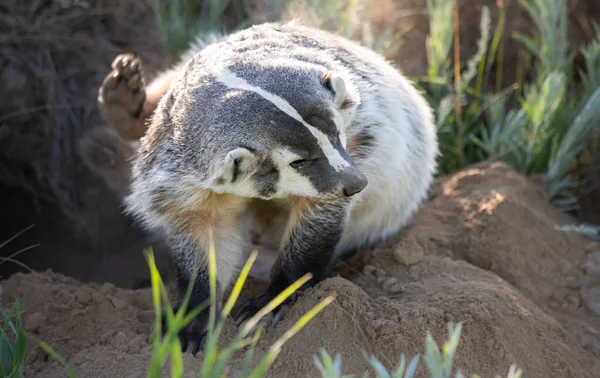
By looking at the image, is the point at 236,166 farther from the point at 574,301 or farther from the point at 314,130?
the point at 574,301

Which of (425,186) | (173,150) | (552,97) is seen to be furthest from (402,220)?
(173,150)

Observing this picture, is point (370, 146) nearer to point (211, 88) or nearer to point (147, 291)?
point (211, 88)

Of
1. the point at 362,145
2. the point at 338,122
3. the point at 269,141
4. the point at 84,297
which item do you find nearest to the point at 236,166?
the point at 269,141

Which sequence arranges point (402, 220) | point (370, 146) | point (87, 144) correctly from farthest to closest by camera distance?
point (87, 144), point (402, 220), point (370, 146)

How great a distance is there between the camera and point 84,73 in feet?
11.6

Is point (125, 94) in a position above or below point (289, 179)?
below

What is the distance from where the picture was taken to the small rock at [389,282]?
2219 millimetres

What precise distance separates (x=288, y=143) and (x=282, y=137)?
19 mm

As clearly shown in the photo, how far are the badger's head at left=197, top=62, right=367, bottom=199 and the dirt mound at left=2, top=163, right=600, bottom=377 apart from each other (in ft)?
1.23

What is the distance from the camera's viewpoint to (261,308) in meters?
2.12

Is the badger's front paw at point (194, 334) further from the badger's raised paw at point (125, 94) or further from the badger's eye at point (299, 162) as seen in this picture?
the badger's raised paw at point (125, 94)

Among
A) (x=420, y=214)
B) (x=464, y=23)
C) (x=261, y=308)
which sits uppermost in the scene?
(x=464, y=23)

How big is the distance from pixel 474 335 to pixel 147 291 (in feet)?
3.27

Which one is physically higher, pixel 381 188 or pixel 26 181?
pixel 381 188
